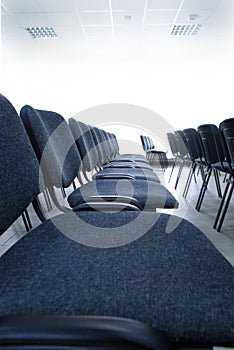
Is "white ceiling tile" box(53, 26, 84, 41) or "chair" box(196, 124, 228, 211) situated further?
"white ceiling tile" box(53, 26, 84, 41)

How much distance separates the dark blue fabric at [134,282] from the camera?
37 cm

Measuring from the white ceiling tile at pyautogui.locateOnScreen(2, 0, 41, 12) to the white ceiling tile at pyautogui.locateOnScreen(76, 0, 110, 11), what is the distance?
2.06ft

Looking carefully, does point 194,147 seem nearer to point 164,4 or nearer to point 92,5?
point 164,4

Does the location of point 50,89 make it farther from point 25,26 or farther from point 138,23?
point 138,23

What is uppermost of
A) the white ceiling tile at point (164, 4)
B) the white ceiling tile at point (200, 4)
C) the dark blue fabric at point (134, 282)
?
the white ceiling tile at point (200, 4)

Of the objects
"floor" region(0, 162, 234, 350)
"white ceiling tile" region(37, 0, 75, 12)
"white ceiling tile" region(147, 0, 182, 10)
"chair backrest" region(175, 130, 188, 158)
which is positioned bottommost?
"floor" region(0, 162, 234, 350)

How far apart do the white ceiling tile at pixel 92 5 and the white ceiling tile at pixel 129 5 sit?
12 cm

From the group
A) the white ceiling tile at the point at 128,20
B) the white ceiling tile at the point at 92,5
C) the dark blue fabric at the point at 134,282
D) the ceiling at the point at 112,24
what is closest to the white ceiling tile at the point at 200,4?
the ceiling at the point at 112,24

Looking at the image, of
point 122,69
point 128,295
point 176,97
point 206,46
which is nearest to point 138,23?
point 206,46

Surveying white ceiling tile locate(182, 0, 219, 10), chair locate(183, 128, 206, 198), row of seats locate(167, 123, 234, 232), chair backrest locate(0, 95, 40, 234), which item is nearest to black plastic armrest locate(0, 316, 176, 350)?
chair backrest locate(0, 95, 40, 234)

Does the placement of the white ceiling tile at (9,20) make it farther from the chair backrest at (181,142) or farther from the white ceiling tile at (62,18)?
the chair backrest at (181,142)

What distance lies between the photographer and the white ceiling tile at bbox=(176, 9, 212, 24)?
4195 millimetres

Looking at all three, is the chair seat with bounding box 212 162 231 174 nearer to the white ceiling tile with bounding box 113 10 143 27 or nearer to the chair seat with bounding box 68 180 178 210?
the chair seat with bounding box 68 180 178 210

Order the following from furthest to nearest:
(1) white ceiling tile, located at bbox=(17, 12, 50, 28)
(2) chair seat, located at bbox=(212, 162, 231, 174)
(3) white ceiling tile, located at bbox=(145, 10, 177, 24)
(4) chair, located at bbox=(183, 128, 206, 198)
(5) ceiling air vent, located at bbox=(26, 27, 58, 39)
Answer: (5) ceiling air vent, located at bbox=(26, 27, 58, 39) < (1) white ceiling tile, located at bbox=(17, 12, 50, 28) < (3) white ceiling tile, located at bbox=(145, 10, 177, 24) < (4) chair, located at bbox=(183, 128, 206, 198) < (2) chair seat, located at bbox=(212, 162, 231, 174)
